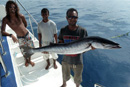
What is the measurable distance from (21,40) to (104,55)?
5.33m

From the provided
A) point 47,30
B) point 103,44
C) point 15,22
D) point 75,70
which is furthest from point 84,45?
point 15,22

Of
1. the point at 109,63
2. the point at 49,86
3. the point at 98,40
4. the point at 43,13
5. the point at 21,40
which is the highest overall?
the point at 43,13

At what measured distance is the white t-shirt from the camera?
3264mm

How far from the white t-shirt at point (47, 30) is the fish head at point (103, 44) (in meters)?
1.79

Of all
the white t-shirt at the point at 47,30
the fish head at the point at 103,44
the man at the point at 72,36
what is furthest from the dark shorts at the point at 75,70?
the white t-shirt at the point at 47,30

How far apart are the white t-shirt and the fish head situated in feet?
5.88

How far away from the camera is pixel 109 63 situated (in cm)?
588

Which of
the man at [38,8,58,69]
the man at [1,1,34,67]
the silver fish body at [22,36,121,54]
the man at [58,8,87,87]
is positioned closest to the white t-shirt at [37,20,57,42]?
the man at [38,8,58,69]

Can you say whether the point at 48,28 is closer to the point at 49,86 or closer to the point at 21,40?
the point at 21,40

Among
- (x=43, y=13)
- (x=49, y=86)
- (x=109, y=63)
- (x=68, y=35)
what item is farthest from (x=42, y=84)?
(x=109, y=63)

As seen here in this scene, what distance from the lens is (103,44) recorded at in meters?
1.85

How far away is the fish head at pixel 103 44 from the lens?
5.85 feet

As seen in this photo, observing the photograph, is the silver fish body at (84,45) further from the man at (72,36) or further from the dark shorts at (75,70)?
the dark shorts at (75,70)

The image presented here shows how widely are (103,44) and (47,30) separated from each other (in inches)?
79.1
